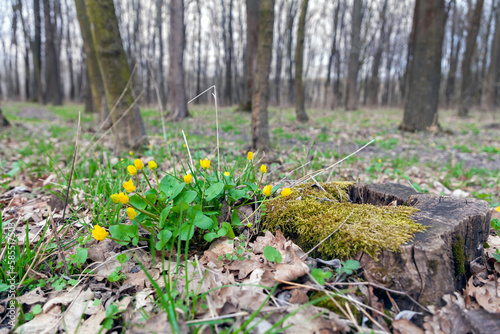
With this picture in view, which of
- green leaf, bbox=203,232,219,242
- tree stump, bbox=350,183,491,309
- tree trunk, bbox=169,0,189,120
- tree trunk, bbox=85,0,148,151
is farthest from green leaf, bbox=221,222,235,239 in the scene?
tree trunk, bbox=169,0,189,120

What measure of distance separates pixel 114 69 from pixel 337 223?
3.71m

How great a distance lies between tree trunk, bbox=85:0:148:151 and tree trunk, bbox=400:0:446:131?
A: 6531 millimetres

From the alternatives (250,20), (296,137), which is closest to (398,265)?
(296,137)

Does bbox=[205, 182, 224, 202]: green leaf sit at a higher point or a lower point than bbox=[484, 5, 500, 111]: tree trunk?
lower

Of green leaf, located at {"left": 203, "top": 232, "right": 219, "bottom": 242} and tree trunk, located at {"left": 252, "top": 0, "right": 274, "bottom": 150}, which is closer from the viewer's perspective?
green leaf, located at {"left": 203, "top": 232, "right": 219, "bottom": 242}

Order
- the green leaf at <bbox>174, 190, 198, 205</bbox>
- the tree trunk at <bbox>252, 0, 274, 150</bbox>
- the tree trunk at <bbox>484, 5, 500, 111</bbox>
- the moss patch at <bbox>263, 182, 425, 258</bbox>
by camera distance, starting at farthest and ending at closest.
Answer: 1. the tree trunk at <bbox>484, 5, 500, 111</bbox>
2. the tree trunk at <bbox>252, 0, 274, 150</bbox>
3. the green leaf at <bbox>174, 190, 198, 205</bbox>
4. the moss patch at <bbox>263, 182, 425, 258</bbox>

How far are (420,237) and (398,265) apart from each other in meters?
0.18

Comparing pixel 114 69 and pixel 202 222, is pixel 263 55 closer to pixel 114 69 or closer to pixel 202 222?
pixel 114 69

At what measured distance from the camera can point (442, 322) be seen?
1073mm

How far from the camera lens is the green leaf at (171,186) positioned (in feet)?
4.46

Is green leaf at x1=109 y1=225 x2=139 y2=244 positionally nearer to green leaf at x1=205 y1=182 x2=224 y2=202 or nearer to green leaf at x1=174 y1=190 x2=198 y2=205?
green leaf at x1=174 y1=190 x2=198 y2=205

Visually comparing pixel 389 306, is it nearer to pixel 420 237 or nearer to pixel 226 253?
pixel 420 237

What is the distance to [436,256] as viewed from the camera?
3.75 ft

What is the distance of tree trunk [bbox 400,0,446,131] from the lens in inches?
251
